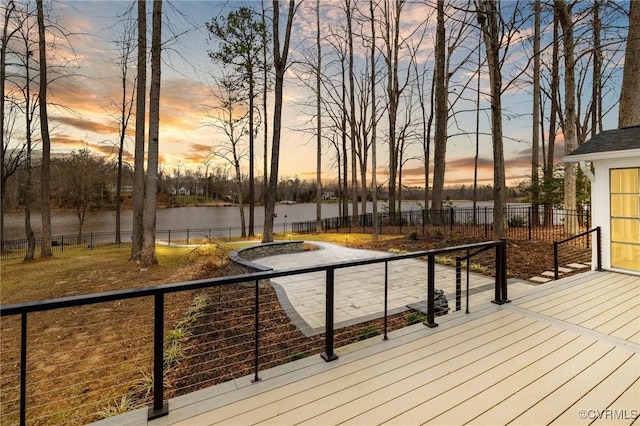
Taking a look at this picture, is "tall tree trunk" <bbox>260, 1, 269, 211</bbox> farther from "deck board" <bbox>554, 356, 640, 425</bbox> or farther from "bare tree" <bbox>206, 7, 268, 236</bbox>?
"deck board" <bbox>554, 356, 640, 425</bbox>

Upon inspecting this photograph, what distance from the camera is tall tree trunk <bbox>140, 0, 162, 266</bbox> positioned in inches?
316

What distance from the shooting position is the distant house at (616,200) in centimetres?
482

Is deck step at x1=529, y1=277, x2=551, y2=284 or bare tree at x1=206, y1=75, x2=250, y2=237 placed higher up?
bare tree at x1=206, y1=75, x2=250, y2=237

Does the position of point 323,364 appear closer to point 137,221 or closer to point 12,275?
point 137,221

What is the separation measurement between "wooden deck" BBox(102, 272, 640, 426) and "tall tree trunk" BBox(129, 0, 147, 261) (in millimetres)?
8243

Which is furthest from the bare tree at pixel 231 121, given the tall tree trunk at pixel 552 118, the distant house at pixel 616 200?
the distant house at pixel 616 200

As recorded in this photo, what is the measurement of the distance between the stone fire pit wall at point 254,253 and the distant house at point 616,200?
6.18m

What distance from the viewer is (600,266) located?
5129 millimetres

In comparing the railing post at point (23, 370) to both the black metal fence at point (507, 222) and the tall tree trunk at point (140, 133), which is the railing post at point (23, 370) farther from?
the black metal fence at point (507, 222)

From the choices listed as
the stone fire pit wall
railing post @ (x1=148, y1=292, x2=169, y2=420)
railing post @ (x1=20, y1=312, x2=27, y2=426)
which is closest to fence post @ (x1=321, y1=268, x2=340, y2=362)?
railing post @ (x1=148, y1=292, x2=169, y2=420)

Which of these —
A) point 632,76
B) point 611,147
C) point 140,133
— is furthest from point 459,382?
point 140,133

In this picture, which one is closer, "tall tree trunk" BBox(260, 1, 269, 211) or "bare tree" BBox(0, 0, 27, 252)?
"bare tree" BBox(0, 0, 27, 252)

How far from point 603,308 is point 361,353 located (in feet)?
10.4

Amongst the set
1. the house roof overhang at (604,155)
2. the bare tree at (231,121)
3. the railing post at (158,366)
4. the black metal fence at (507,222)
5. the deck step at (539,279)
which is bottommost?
the deck step at (539,279)
